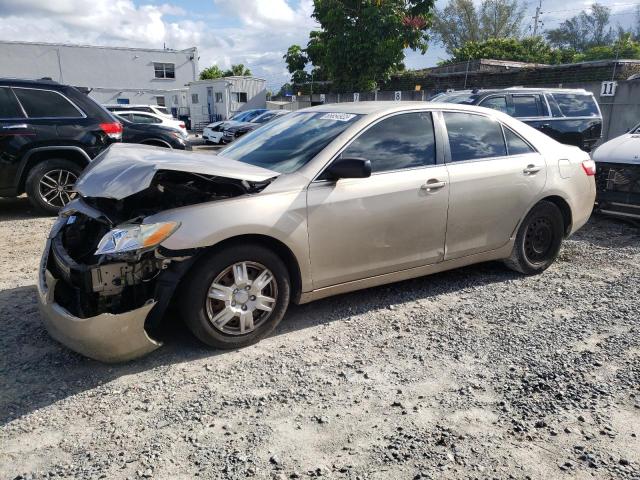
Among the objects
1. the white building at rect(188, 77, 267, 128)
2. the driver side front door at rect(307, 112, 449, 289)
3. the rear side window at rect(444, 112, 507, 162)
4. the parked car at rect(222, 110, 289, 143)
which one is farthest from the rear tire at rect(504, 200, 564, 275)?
the white building at rect(188, 77, 267, 128)

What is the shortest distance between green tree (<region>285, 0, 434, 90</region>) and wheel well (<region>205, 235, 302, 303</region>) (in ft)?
71.3

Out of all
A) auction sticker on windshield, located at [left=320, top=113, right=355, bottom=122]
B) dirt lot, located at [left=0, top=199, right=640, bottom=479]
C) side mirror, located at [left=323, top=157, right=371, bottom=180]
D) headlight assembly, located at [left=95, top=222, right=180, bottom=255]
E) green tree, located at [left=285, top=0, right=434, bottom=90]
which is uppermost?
green tree, located at [left=285, top=0, right=434, bottom=90]

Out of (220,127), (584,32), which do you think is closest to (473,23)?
(584,32)

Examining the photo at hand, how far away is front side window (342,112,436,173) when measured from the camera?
3.99m

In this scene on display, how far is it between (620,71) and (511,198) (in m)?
16.1

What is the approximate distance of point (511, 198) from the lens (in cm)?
465

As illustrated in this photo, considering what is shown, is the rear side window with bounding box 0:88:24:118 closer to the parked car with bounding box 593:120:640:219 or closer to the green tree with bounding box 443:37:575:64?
the parked car with bounding box 593:120:640:219

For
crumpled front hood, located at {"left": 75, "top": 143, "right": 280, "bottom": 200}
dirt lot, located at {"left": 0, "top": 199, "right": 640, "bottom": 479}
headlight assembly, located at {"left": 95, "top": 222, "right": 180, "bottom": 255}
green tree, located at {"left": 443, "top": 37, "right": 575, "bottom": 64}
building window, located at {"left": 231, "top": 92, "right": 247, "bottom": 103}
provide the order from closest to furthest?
dirt lot, located at {"left": 0, "top": 199, "right": 640, "bottom": 479} < headlight assembly, located at {"left": 95, "top": 222, "right": 180, "bottom": 255} < crumpled front hood, located at {"left": 75, "top": 143, "right": 280, "bottom": 200} < building window, located at {"left": 231, "top": 92, "right": 247, "bottom": 103} < green tree, located at {"left": 443, "top": 37, "right": 575, "bottom": 64}

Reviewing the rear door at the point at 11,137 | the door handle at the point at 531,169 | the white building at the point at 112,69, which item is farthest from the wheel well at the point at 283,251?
the white building at the point at 112,69

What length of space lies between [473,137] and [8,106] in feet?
20.6

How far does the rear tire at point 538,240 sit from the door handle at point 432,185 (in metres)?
1.16

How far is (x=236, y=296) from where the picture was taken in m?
3.46

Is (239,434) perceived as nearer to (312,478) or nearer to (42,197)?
(312,478)

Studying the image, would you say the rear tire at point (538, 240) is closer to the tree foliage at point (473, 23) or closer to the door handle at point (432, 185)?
the door handle at point (432, 185)
